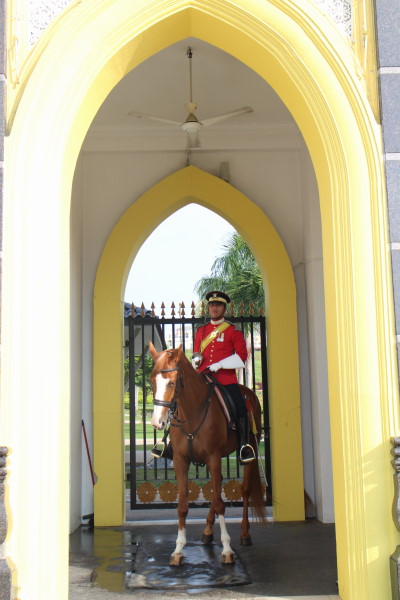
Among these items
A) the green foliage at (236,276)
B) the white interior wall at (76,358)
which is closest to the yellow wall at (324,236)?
the white interior wall at (76,358)

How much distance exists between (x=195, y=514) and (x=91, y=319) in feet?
9.33

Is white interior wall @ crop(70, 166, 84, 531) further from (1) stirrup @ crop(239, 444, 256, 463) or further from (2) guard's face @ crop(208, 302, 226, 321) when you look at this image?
(1) stirrup @ crop(239, 444, 256, 463)

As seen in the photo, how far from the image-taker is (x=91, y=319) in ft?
26.5

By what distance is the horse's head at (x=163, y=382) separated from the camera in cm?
527

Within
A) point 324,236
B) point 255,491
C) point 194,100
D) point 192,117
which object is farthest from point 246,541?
point 194,100

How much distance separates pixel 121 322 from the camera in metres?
8.06

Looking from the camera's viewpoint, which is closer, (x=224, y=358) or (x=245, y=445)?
(x=245, y=445)

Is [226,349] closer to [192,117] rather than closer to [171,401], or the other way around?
[171,401]

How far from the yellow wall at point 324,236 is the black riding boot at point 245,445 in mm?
2140

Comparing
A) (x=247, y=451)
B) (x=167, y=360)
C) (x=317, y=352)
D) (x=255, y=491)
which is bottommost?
(x=255, y=491)

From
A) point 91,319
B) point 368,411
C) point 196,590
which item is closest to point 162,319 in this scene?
point 91,319

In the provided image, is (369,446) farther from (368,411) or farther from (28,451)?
(28,451)

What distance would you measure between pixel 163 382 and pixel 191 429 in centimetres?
87

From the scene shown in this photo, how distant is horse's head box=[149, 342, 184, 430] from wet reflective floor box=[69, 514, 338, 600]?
1.25 metres
